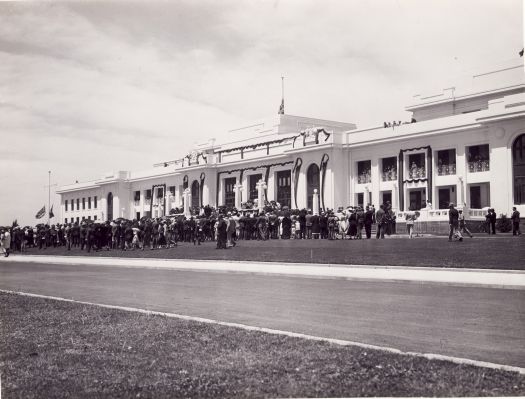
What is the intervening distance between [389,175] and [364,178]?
2601mm

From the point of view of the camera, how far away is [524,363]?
6172 mm

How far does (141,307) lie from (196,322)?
2.83m

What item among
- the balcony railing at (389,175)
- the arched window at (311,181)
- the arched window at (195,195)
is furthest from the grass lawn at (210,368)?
the arched window at (195,195)

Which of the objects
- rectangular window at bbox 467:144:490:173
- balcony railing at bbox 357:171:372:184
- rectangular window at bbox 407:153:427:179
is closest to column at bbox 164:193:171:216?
balcony railing at bbox 357:171:372:184

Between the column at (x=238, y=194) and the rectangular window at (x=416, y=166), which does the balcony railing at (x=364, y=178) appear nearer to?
the rectangular window at (x=416, y=166)

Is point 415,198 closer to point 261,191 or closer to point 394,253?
point 261,191

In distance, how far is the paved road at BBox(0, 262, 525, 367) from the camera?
7523 mm

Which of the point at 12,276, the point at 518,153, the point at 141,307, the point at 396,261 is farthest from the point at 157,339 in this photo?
the point at 518,153

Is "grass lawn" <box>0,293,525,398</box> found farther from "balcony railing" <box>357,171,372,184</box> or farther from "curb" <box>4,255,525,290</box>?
"balcony railing" <box>357,171,372,184</box>

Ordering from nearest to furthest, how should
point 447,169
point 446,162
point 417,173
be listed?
1. point 447,169
2. point 446,162
3. point 417,173

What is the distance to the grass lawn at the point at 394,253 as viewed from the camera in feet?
56.7

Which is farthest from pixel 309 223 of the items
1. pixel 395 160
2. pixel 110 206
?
pixel 110 206

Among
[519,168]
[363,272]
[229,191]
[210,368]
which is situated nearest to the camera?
[210,368]

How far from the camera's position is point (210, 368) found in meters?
6.01
